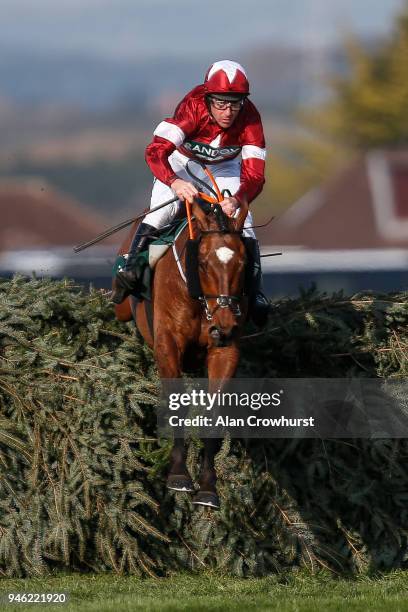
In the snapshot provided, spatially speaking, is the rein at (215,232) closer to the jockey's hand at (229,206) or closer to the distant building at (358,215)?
the jockey's hand at (229,206)

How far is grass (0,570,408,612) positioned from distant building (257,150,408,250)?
26808 millimetres

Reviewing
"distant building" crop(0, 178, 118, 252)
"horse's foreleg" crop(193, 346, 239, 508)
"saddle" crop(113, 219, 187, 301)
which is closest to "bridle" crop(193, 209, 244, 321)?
"horse's foreleg" crop(193, 346, 239, 508)

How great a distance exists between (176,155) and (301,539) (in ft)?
8.87

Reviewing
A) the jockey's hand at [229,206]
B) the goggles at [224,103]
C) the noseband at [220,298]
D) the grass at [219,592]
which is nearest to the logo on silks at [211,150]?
the goggles at [224,103]

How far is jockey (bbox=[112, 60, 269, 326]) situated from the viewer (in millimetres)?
7660

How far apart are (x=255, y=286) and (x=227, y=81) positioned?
124 cm

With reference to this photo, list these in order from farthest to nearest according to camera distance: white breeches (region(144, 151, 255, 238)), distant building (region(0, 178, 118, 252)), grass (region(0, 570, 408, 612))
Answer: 1. distant building (region(0, 178, 118, 252))
2. white breeches (region(144, 151, 255, 238))
3. grass (region(0, 570, 408, 612))

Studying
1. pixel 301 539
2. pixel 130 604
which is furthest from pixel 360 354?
pixel 130 604

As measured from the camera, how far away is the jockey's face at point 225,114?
7.77m

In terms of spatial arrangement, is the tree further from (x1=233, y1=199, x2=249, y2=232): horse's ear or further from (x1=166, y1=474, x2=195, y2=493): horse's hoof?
(x1=166, y1=474, x2=195, y2=493): horse's hoof

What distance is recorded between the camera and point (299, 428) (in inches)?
339

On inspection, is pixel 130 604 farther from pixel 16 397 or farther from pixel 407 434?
pixel 407 434

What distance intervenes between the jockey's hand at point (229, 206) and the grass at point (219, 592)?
2217mm

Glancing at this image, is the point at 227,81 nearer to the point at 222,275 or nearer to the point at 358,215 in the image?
the point at 222,275
